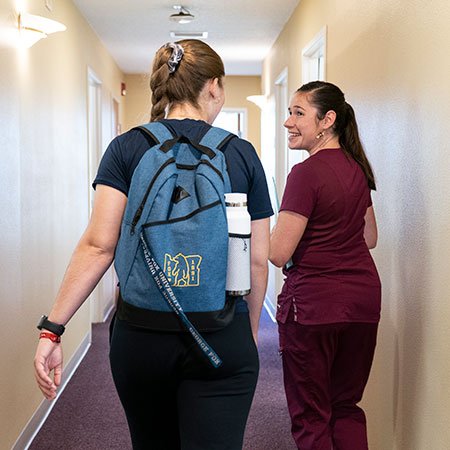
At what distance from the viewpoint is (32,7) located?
3291mm

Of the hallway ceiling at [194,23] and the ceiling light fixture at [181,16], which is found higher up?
the hallway ceiling at [194,23]

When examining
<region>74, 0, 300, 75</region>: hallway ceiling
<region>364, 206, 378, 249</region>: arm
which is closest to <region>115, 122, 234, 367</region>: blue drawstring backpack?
<region>364, 206, 378, 249</region>: arm

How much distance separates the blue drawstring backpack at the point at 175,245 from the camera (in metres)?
1.24

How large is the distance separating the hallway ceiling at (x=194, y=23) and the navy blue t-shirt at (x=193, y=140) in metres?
3.59

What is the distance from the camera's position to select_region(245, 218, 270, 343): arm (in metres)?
1.40

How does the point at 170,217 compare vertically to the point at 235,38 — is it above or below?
below

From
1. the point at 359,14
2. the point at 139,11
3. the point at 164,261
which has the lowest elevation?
the point at 164,261

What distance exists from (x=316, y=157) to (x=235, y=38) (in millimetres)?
4240

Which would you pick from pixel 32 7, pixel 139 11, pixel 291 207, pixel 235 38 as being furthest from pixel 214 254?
pixel 235 38

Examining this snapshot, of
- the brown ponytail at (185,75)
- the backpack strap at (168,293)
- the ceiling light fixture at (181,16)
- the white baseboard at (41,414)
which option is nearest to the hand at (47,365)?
the backpack strap at (168,293)

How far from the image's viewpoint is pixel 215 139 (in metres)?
1.33

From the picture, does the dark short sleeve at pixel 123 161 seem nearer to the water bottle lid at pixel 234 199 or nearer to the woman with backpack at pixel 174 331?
the woman with backpack at pixel 174 331

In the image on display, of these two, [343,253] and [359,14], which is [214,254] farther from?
[359,14]

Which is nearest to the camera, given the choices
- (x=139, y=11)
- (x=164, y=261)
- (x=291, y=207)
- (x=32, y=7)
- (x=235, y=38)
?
(x=164, y=261)
